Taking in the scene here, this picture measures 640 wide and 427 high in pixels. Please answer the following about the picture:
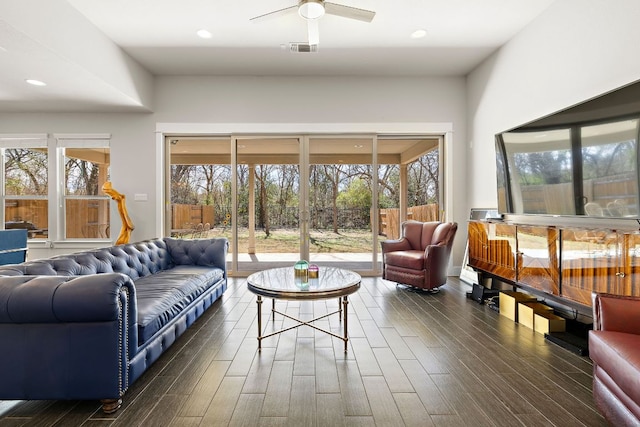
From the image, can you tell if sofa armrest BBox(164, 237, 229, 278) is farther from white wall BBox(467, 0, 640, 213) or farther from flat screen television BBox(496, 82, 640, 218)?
white wall BBox(467, 0, 640, 213)

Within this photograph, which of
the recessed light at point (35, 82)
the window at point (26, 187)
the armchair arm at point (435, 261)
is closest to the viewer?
the recessed light at point (35, 82)

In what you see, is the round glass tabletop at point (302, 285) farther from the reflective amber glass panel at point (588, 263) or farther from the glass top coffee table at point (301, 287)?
the reflective amber glass panel at point (588, 263)

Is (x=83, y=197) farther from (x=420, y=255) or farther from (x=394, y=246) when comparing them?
(x=420, y=255)

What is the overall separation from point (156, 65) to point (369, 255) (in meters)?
4.31

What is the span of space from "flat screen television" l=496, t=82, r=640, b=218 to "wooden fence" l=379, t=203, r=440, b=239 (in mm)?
Answer: 1829

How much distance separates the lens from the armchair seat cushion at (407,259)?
14.0ft

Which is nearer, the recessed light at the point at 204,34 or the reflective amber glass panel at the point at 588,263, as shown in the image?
the reflective amber glass panel at the point at 588,263

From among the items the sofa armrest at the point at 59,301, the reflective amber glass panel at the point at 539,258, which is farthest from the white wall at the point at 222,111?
the sofa armrest at the point at 59,301

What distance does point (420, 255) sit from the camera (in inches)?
173

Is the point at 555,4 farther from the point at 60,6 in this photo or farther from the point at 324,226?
the point at 60,6

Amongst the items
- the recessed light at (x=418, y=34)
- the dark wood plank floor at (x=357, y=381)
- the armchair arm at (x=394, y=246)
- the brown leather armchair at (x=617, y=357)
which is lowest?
the dark wood plank floor at (x=357, y=381)

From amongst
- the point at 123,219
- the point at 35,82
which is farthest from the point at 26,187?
the point at 35,82

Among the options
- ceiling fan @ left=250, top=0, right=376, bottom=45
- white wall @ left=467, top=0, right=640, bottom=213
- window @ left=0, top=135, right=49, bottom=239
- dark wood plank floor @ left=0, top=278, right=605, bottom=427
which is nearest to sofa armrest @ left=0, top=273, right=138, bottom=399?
dark wood plank floor @ left=0, top=278, right=605, bottom=427

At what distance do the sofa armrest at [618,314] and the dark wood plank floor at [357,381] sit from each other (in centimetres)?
50
